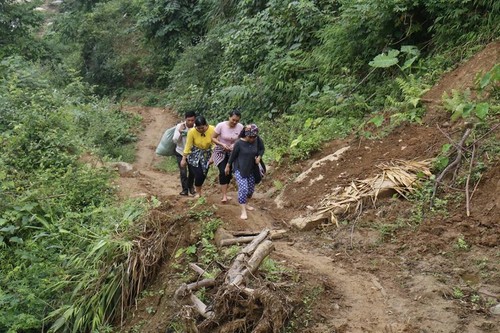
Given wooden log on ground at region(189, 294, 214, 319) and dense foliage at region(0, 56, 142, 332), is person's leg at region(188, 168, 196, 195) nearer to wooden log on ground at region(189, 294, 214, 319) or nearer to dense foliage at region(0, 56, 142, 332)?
dense foliage at region(0, 56, 142, 332)

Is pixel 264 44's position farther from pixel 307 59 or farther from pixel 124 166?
pixel 124 166

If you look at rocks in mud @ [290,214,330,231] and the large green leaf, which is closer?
rocks in mud @ [290,214,330,231]

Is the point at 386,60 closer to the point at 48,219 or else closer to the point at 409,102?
the point at 409,102

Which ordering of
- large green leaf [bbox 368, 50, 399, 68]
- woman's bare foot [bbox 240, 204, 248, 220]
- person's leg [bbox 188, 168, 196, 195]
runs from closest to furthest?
woman's bare foot [bbox 240, 204, 248, 220] < person's leg [bbox 188, 168, 196, 195] < large green leaf [bbox 368, 50, 399, 68]

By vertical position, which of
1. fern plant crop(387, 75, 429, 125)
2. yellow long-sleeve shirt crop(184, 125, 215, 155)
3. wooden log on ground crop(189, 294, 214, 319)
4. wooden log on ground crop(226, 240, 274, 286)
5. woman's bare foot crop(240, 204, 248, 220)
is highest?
yellow long-sleeve shirt crop(184, 125, 215, 155)

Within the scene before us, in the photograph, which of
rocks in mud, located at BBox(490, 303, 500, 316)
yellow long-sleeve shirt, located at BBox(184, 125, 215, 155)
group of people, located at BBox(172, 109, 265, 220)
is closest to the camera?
rocks in mud, located at BBox(490, 303, 500, 316)

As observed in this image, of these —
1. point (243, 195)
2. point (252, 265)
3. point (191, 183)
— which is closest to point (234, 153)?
point (243, 195)

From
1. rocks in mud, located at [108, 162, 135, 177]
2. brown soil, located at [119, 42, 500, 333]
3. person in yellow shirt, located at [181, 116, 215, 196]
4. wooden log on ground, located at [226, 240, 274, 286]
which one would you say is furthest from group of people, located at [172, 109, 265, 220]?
rocks in mud, located at [108, 162, 135, 177]

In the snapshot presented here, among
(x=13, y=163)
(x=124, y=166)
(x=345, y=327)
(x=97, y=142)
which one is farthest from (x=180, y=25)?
(x=345, y=327)

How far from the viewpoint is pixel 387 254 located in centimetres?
556

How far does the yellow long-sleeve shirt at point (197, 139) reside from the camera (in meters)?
7.67

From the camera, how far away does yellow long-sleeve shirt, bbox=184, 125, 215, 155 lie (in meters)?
7.67

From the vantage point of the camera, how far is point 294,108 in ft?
36.9

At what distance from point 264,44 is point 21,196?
820 cm
